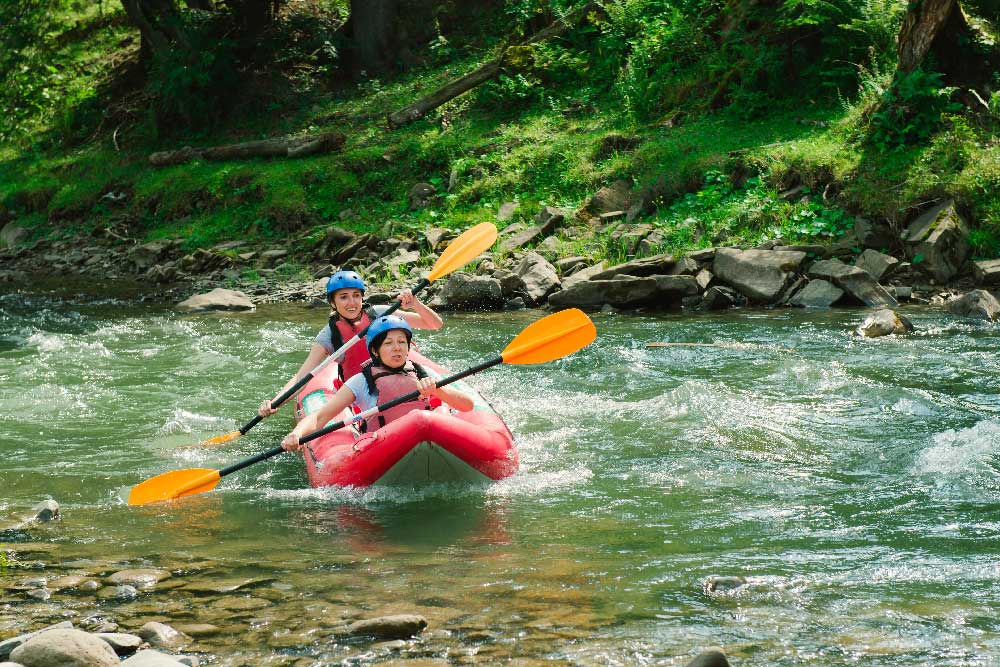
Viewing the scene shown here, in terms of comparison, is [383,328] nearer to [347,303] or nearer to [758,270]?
[347,303]

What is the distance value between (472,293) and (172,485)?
5682 millimetres

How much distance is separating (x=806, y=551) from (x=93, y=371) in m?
6.45

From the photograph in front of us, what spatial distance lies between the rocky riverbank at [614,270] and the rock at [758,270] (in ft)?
0.04

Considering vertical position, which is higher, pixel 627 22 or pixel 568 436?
pixel 627 22

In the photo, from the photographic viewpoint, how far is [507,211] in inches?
487

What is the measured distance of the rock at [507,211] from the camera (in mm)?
12258

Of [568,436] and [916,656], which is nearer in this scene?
[916,656]

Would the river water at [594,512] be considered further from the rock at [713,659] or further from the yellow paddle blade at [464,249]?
the yellow paddle blade at [464,249]

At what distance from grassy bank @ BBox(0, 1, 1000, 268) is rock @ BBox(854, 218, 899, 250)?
137mm

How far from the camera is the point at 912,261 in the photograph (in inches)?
383

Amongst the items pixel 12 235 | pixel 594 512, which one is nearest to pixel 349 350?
pixel 594 512

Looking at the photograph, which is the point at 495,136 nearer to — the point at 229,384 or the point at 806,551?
the point at 229,384

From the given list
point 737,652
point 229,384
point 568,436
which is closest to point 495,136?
point 229,384

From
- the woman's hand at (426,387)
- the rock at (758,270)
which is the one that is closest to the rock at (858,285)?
the rock at (758,270)
